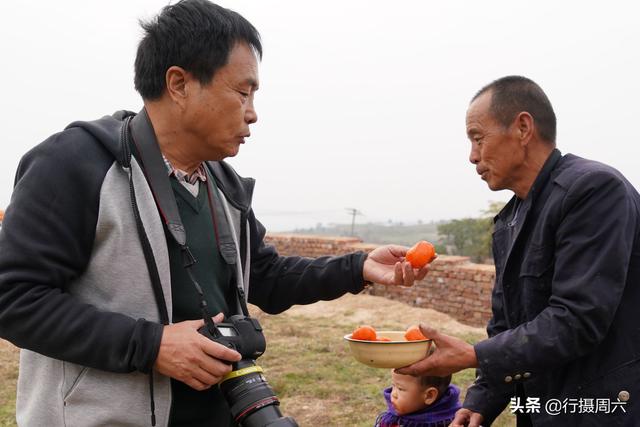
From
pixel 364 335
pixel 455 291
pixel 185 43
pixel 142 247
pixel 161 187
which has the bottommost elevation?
pixel 455 291

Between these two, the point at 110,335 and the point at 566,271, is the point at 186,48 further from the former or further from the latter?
the point at 566,271

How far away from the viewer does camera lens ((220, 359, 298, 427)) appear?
1588 millimetres

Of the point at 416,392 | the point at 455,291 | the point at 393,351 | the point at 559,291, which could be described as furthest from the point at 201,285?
the point at 455,291

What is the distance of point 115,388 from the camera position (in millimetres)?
1578

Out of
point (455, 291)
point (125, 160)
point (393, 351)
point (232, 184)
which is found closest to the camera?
point (125, 160)

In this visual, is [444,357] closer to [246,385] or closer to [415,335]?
[415,335]

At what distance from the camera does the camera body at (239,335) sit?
5.31 ft

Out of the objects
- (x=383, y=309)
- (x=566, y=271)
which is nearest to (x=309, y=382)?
(x=566, y=271)

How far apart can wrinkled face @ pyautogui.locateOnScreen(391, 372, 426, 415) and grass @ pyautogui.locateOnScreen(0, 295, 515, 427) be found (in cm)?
201

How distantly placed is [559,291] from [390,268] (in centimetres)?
64

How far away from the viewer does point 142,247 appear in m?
1.62

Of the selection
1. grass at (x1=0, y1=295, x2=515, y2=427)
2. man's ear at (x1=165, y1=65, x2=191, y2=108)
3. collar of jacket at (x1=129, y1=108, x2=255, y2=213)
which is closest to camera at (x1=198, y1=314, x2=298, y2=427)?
collar of jacket at (x1=129, y1=108, x2=255, y2=213)

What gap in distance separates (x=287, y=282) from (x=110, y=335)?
94 centimetres

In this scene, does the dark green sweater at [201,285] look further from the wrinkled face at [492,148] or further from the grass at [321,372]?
the grass at [321,372]
